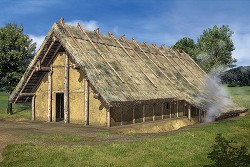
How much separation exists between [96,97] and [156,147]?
8.65m

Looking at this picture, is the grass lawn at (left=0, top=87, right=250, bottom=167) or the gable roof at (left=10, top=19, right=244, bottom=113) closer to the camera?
the grass lawn at (left=0, top=87, right=250, bottom=167)

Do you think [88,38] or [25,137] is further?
[88,38]

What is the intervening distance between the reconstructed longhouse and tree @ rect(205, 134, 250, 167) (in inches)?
310

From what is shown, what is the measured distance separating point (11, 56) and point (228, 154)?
88.4 feet

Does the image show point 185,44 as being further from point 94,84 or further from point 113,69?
point 94,84

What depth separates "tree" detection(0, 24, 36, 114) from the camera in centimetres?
3238

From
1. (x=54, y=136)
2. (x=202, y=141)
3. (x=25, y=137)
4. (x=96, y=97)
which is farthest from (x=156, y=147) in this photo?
(x=96, y=97)

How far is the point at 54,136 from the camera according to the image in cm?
1627

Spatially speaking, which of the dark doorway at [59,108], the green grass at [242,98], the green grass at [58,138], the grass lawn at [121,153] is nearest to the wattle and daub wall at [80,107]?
the dark doorway at [59,108]

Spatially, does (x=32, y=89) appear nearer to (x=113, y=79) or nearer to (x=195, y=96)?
(x=113, y=79)

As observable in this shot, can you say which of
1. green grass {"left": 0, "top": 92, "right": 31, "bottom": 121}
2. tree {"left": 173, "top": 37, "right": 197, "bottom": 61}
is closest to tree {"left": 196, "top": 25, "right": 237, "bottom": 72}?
tree {"left": 173, "top": 37, "right": 197, "bottom": 61}

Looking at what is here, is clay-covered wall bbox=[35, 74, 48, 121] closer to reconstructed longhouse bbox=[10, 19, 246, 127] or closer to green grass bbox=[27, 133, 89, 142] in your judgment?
reconstructed longhouse bbox=[10, 19, 246, 127]

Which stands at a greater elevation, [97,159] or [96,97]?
[96,97]

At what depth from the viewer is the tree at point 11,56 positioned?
106 feet
